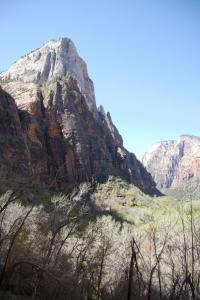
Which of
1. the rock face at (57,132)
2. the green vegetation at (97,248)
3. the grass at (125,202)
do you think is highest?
the rock face at (57,132)

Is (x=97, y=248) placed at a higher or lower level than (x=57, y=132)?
lower

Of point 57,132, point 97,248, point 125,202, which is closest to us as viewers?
point 97,248

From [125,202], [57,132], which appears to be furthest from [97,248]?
[57,132]

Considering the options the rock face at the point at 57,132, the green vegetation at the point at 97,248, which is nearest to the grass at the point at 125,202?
the green vegetation at the point at 97,248

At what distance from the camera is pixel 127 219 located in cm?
9875

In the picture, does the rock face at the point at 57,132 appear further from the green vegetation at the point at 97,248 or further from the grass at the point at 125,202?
the green vegetation at the point at 97,248

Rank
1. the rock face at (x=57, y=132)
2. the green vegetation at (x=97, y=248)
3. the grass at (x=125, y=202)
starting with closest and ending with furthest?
the green vegetation at (x=97, y=248)
the rock face at (x=57, y=132)
the grass at (x=125, y=202)

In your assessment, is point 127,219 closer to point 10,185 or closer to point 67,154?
point 67,154

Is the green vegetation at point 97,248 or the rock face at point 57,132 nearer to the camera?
the green vegetation at point 97,248

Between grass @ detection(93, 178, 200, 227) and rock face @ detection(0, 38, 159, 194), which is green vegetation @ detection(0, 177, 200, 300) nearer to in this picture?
grass @ detection(93, 178, 200, 227)

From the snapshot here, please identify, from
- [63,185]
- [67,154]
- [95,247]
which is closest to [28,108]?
[67,154]

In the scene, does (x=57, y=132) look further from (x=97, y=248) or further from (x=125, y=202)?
(x=97, y=248)

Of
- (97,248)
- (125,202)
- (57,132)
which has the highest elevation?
(57,132)

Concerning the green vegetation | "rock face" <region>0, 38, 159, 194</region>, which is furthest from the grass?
"rock face" <region>0, 38, 159, 194</region>
